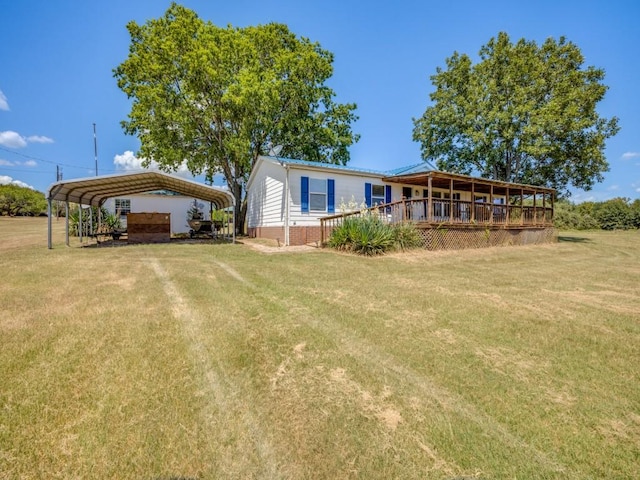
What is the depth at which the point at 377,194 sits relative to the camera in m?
16.1

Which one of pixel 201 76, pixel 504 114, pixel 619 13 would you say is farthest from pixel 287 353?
pixel 504 114

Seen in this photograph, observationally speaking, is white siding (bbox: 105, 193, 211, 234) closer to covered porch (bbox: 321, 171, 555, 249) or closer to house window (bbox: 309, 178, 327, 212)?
house window (bbox: 309, 178, 327, 212)

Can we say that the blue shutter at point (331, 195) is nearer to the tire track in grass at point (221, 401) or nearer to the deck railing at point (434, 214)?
the deck railing at point (434, 214)

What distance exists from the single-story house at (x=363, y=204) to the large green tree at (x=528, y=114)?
5.02m

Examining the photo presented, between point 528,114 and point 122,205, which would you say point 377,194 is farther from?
point 122,205

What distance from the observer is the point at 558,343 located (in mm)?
3705

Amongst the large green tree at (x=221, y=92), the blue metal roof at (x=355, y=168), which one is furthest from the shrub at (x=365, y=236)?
the large green tree at (x=221, y=92)

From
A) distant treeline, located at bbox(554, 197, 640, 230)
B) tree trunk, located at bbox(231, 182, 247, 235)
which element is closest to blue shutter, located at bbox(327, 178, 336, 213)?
tree trunk, located at bbox(231, 182, 247, 235)

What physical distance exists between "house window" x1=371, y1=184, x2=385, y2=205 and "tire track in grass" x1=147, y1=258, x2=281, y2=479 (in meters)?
12.8

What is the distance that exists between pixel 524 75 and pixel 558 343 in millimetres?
23525

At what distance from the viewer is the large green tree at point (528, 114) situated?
19312 millimetres

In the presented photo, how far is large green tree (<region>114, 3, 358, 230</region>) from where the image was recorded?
17.7 metres

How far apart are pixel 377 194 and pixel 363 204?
248 centimetres

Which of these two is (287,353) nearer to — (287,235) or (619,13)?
(287,235)
